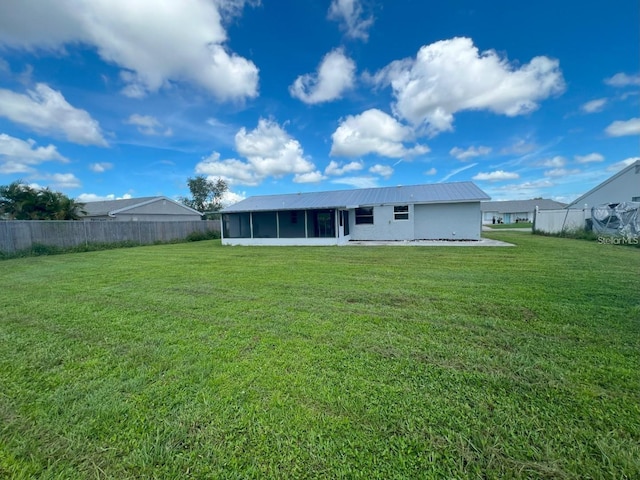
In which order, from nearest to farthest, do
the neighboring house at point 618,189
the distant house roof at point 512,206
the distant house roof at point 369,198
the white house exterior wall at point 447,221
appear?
the white house exterior wall at point 447,221 < the distant house roof at point 369,198 < the neighboring house at point 618,189 < the distant house roof at point 512,206

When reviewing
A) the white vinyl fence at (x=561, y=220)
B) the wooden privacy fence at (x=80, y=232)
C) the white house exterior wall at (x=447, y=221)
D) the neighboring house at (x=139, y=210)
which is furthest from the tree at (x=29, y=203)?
the white vinyl fence at (x=561, y=220)

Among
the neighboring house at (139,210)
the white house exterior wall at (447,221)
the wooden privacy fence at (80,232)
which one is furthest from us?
the neighboring house at (139,210)

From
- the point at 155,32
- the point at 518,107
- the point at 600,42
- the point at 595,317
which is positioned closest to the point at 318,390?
the point at 595,317

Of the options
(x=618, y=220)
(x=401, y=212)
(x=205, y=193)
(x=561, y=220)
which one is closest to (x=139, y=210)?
(x=205, y=193)

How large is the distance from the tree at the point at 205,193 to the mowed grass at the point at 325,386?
1477 inches

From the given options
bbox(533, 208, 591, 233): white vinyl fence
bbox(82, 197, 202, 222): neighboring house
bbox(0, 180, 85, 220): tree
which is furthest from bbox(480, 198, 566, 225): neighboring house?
bbox(0, 180, 85, 220): tree

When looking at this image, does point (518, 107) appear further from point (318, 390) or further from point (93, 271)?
point (93, 271)

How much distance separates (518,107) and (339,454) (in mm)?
21142

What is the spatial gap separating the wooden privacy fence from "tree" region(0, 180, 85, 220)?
2.67 metres

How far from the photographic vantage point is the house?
47.6 ft

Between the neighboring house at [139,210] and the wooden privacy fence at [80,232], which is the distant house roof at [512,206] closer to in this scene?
the neighboring house at [139,210]

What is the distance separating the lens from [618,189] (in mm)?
19031

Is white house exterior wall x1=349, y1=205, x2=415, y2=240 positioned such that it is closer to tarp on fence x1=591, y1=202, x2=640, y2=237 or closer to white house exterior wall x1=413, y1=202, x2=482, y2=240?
white house exterior wall x1=413, y1=202, x2=482, y2=240

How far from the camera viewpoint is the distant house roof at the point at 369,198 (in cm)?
1466
